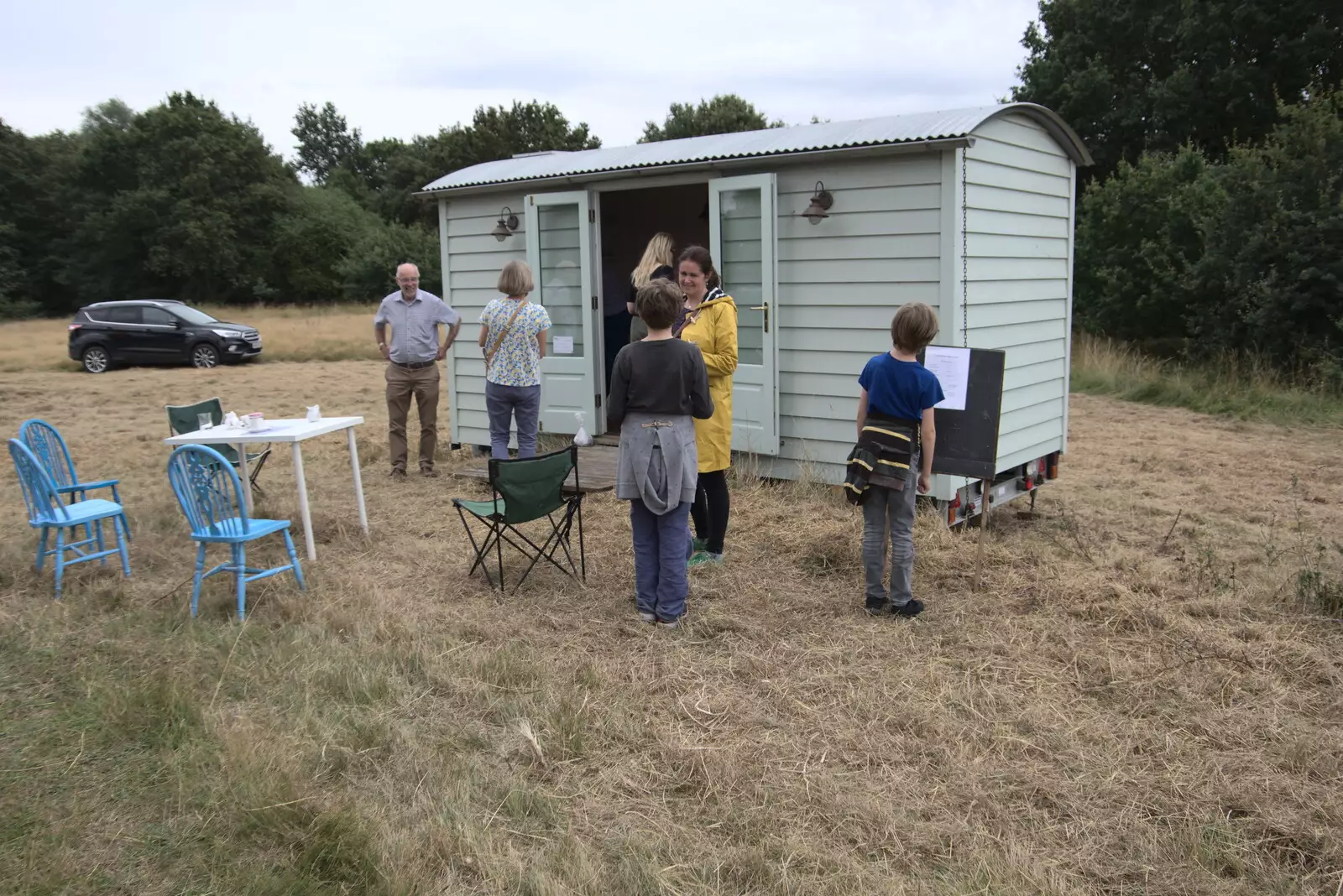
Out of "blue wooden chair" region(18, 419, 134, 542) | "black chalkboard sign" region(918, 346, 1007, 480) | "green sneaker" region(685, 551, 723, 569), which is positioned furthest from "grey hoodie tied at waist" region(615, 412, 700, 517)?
"blue wooden chair" region(18, 419, 134, 542)

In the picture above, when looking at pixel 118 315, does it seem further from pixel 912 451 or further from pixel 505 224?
pixel 912 451

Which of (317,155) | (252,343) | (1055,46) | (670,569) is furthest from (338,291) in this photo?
(317,155)

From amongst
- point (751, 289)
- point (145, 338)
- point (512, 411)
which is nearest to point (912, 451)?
point (751, 289)

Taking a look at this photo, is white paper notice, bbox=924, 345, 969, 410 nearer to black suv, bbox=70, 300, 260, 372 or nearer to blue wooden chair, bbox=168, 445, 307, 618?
blue wooden chair, bbox=168, 445, 307, 618

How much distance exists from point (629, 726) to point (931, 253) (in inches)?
146

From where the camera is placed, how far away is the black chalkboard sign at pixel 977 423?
4.83 meters

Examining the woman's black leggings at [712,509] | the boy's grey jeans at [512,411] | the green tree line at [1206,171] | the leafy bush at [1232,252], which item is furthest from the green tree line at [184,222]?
the woman's black leggings at [712,509]

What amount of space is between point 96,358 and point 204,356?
1857 millimetres

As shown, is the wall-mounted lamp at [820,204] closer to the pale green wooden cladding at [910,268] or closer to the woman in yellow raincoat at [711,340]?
the pale green wooden cladding at [910,268]

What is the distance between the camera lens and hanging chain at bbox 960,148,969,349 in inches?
232

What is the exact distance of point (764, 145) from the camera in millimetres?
6727

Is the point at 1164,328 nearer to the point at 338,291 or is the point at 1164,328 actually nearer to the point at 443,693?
the point at 443,693

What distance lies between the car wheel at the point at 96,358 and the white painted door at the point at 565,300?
13.6 meters

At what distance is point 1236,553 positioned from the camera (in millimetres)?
5707
